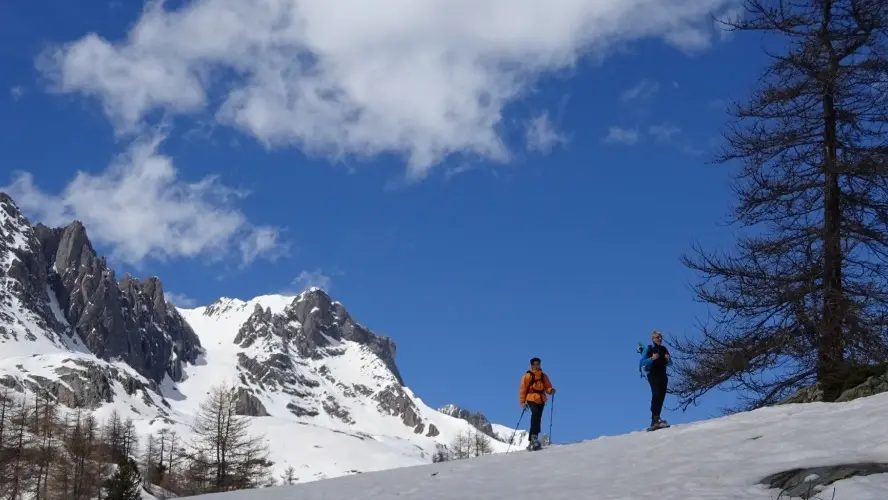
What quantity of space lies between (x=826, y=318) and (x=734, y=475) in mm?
6939

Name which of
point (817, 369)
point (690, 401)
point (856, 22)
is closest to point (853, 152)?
point (856, 22)

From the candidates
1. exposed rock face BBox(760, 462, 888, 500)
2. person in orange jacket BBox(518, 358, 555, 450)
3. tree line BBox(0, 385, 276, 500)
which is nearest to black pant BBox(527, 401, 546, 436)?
person in orange jacket BBox(518, 358, 555, 450)

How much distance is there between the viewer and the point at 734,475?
33.1 ft

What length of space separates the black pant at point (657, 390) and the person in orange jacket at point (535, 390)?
200cm

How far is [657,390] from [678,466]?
230 inches

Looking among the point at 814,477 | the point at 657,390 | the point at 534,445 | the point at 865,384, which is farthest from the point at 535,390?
the point at 814,477

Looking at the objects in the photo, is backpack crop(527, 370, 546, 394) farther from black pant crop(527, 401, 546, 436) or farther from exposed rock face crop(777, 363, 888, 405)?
exposed rock face crop(777, 363, 888, 405)

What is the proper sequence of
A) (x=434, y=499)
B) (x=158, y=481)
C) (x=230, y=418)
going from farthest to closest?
(x=158, y=481)
(x=230, y=418)
(x=434, y=499)

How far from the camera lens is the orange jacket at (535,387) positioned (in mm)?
17594

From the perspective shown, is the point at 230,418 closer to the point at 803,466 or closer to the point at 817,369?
the point at 817,369

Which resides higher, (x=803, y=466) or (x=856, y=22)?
(x=856, y=22)

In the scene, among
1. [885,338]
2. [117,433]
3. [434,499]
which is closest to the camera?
[434,499]

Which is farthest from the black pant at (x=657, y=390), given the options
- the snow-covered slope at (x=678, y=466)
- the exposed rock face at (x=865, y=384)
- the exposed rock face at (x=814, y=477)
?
the exposed rock face at (x=814, y=477)

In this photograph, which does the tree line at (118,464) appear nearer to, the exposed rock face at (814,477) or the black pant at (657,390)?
Result: the black pant at (657,390)
